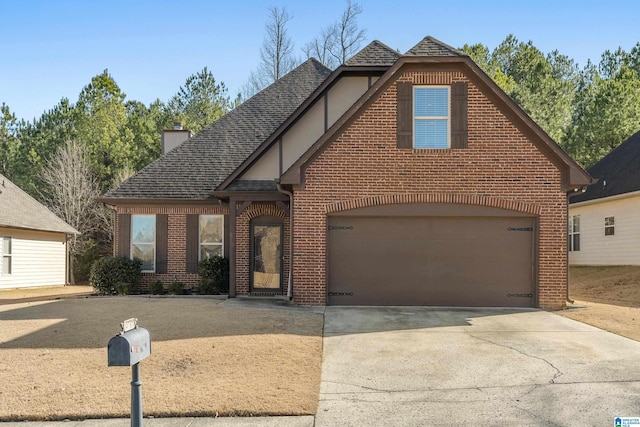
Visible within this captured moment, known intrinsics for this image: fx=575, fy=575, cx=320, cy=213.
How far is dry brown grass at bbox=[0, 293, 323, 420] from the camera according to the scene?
6668 millimetres

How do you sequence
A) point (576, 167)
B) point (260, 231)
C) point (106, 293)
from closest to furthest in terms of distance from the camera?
point (576, 167) → point (260, 231) → point (106, 293)

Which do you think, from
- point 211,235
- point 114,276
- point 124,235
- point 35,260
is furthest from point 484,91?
point 35,260

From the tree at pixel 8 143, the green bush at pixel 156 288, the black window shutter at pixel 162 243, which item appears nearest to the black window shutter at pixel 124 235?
the black window shutter at pixel 162 243

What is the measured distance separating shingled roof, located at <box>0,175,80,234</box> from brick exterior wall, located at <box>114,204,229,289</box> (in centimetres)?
882

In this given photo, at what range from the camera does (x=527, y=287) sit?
13.7 m

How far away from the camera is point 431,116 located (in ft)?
45.5

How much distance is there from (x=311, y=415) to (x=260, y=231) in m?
10.6

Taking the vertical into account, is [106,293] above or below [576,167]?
below

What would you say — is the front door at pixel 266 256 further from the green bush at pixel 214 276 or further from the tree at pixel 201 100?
the tree at pixel 201 100

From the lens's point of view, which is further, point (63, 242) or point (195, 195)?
point (63, 242)

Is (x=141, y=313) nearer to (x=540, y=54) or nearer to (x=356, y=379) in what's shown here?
(x=356, y=379)

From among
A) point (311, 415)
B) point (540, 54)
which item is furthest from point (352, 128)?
point (540, 54)

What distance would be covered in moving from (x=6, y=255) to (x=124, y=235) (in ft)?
29.6

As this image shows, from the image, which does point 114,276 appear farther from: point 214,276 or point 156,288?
point 214,276
